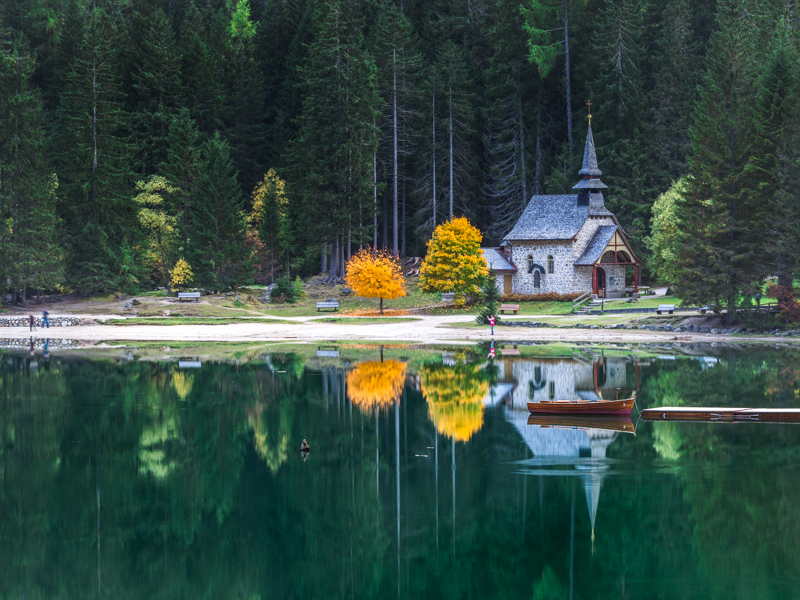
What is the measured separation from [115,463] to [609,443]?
41.3 feet

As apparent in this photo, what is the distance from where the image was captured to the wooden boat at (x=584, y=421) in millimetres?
26766

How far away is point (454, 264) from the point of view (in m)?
64.9

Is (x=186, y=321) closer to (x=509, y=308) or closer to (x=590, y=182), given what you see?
(x=509, y=308)

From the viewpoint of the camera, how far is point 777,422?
2666cm

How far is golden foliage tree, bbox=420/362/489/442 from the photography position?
26797 mm

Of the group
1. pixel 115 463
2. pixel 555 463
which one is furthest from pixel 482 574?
pixel 115 463

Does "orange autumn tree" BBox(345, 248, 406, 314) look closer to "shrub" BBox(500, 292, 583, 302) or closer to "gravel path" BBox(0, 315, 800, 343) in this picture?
"gravel path" BBox(0, 315, 800, 343)

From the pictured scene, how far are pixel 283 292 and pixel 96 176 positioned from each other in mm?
18252

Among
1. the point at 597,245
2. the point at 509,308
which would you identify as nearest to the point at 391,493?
the point at 509,308

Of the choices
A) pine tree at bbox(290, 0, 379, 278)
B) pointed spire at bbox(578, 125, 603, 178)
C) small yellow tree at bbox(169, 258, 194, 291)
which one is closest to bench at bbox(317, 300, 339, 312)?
pine tree at bbox(290, 0, 379, 278)

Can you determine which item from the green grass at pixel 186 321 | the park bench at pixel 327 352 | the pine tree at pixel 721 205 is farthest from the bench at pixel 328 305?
the pine tree at pixel 721 205

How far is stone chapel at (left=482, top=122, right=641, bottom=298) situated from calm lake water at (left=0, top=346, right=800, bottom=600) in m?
34.5

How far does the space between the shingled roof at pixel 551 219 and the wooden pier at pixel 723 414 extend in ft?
138

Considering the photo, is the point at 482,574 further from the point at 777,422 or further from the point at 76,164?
the point at 76,164
